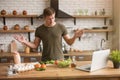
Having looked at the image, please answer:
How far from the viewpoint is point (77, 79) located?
2.47m

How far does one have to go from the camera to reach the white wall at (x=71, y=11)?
5414 mm

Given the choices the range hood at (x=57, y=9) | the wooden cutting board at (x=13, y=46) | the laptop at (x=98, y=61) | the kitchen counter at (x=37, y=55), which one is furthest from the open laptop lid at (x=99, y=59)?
the wooden cutting board at (x=13, y=46)

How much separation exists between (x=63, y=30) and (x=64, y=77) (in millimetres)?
1164

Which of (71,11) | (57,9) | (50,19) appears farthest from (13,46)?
(50,19)

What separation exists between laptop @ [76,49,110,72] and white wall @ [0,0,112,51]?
2.85 m

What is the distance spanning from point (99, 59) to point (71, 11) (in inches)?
120

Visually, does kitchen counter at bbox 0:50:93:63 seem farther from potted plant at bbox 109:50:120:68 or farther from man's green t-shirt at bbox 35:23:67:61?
potted plant at bbox 109:50:120:68

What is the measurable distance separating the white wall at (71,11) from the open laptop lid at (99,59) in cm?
286

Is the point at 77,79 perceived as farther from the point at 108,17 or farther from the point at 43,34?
the point at 108,17

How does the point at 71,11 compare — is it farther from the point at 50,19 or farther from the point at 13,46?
the point at 50,19

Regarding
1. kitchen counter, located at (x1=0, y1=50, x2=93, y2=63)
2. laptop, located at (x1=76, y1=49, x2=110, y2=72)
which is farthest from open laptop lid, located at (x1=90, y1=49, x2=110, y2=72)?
kitchen counter, located at (x1=0, y1=50, x2=93, y2=63)

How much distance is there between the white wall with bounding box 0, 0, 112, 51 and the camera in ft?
17.8

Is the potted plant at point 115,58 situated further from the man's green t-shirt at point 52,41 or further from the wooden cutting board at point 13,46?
the wooden cutting board at point 13,46

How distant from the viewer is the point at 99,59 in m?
2.66
